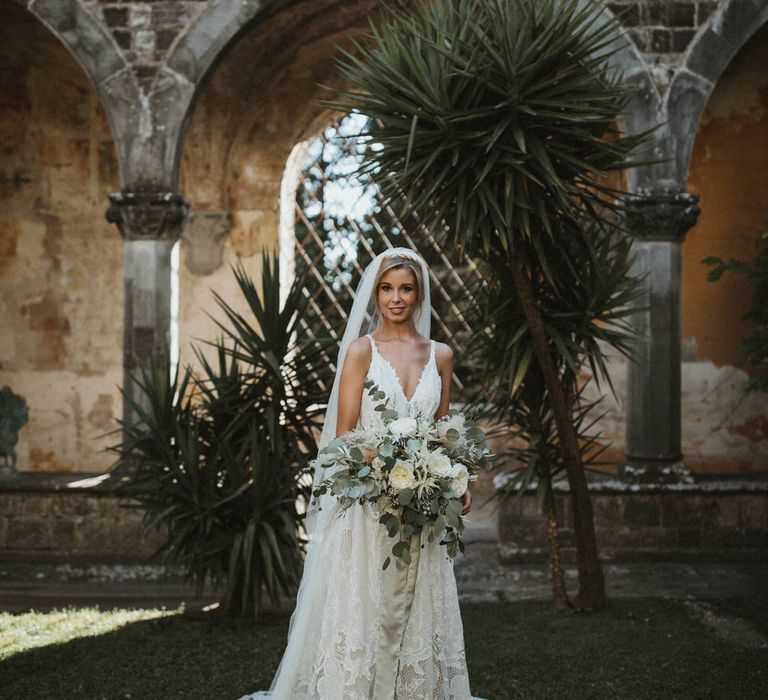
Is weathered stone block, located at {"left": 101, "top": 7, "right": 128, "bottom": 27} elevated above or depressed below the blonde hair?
above

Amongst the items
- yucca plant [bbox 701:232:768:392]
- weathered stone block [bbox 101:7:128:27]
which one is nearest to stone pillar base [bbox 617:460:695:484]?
yucca plant [bbox 701:232:768:392]

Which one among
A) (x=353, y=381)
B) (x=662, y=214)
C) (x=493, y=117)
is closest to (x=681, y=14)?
(x=662, y=214)

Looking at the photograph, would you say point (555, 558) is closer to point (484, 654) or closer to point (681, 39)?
point (484, 654)

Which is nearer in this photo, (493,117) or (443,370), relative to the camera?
(443,370)

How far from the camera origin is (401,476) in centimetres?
312

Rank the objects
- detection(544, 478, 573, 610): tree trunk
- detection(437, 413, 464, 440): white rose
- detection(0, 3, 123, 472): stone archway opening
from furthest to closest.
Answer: detection(0, 3, 123, 472): stone archway opening → detection(544, 478, 573, 610): tree trunk → detection(437, 413, 464, 440): white rose

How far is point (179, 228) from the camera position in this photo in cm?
707

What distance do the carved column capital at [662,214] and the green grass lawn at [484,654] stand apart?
2.69m

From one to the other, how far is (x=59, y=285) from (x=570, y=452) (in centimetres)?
606

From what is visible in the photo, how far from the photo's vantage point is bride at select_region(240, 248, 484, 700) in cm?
342

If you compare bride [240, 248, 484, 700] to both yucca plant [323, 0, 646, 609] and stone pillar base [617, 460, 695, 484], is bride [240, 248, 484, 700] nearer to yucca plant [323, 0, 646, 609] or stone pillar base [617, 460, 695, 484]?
→ yucca plant [323, 0, 646, 609]

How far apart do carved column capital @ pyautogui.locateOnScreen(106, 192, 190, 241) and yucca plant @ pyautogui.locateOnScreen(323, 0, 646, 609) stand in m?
2.38

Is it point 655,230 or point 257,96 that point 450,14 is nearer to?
point 655,230

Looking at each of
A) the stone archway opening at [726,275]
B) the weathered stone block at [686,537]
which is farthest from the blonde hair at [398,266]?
the stone archway opening at [726,275]
